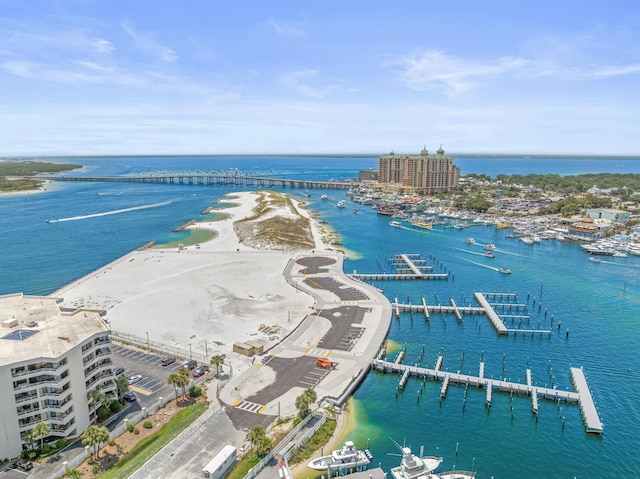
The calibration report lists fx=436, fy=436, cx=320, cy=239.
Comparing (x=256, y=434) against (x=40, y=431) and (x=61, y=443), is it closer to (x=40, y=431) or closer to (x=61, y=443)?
(x=61, y=443)

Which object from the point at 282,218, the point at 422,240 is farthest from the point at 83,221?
the point at 422,240

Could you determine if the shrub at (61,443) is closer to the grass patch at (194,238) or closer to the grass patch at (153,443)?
the grass patch at (153,443)

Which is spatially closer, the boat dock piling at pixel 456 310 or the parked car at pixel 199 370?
the parked car at pixel 199 370

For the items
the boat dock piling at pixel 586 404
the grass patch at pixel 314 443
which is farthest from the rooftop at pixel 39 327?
the boat dock piling at pixel 586 404

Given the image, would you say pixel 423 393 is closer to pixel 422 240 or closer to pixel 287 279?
pixel 287 279

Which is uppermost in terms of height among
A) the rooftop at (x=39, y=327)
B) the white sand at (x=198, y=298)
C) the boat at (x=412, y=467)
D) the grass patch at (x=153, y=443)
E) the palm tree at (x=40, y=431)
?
the rooftop at (x=39, y=327)

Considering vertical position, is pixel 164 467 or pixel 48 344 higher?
pixel 48 344

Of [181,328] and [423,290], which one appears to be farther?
[423,290]
